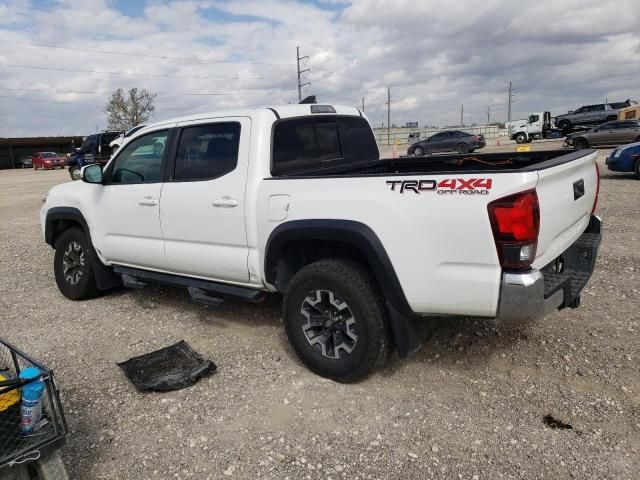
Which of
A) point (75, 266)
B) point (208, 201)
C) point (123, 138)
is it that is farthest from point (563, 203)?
point (123, 138)

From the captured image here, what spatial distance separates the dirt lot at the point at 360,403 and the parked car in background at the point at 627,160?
9.11 meters

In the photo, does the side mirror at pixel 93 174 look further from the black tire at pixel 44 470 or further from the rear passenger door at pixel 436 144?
the rear passenger door at pixel 436 144

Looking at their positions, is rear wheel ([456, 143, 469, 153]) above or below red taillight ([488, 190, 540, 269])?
below

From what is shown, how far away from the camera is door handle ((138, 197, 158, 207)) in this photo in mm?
4469

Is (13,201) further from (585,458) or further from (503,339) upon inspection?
(585,458)

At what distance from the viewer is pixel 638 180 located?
12703 millimetres

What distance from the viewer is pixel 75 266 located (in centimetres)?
558

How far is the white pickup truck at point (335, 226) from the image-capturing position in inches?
110

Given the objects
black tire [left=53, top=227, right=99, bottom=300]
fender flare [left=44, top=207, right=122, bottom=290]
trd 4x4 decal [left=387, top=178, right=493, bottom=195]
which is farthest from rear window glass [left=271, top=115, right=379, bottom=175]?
black tire [left=53, top=227, right=99, bottom=300]

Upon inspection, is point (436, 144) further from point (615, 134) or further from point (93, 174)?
point (93, 174)

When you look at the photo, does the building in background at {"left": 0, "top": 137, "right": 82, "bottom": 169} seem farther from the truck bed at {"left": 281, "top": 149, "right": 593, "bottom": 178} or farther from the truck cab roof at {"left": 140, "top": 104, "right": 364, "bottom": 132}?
the truck bed at {"left": 281, "top": 149, "right": 593, "bottom": 178}

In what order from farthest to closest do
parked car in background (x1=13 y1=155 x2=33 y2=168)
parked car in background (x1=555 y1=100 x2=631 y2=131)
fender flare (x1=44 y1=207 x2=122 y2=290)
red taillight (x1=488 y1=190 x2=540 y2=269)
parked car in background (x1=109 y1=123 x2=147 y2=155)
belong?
1. parked car in background (x1=13 y1=155 x2=33 y2=168)
2. parked car in background (x1=555 y1=100 x2=631 y2=131)
3. parked car in background (x1=109 y1=123 x2=147 y2=155)
4. fender flare (x1=44 y1=207 x2=122 y2=290)
5. red taillight (x1=488 y1=190 x2=540 y2=269)

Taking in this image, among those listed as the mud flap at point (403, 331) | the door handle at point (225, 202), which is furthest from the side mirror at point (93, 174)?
the mud flap at point (403, 331)

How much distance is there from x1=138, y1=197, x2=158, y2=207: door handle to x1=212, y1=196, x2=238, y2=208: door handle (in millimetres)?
787
